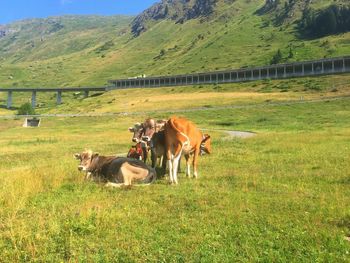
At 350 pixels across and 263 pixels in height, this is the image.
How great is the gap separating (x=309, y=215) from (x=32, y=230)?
603cm

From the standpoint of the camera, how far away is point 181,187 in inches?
559

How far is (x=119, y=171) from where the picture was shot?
48.2 ft

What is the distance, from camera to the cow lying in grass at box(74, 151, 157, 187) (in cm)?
1462

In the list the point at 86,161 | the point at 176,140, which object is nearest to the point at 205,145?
the point at 176,140

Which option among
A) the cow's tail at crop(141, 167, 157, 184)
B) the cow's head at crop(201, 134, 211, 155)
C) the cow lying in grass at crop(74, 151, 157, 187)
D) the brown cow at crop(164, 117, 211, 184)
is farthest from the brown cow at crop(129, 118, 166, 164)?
the cow's head at crop(201, 134, 211, 155)

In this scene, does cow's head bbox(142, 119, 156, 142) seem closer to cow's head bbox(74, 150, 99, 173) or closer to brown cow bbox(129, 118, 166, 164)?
brown cow bbox(129, 118, 166, 164)

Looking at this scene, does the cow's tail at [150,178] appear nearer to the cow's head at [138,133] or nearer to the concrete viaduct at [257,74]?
the cow's head at [138,133]

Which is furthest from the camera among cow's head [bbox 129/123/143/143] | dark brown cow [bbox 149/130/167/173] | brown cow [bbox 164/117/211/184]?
cow's head [bbox 129/123/143/143]

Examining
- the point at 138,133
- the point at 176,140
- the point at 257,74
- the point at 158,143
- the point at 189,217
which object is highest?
the point at 257,74

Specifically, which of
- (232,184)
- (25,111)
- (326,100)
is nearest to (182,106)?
(326,100)

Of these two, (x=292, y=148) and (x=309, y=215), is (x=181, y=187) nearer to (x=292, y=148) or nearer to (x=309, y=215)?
(x=309, y=215)

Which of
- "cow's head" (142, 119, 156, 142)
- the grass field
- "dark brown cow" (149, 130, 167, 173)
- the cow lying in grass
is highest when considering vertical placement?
"cow's head" (142, 119, 156, 142)

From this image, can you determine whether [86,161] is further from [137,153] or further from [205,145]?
[205,145]

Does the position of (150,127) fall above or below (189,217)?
above
